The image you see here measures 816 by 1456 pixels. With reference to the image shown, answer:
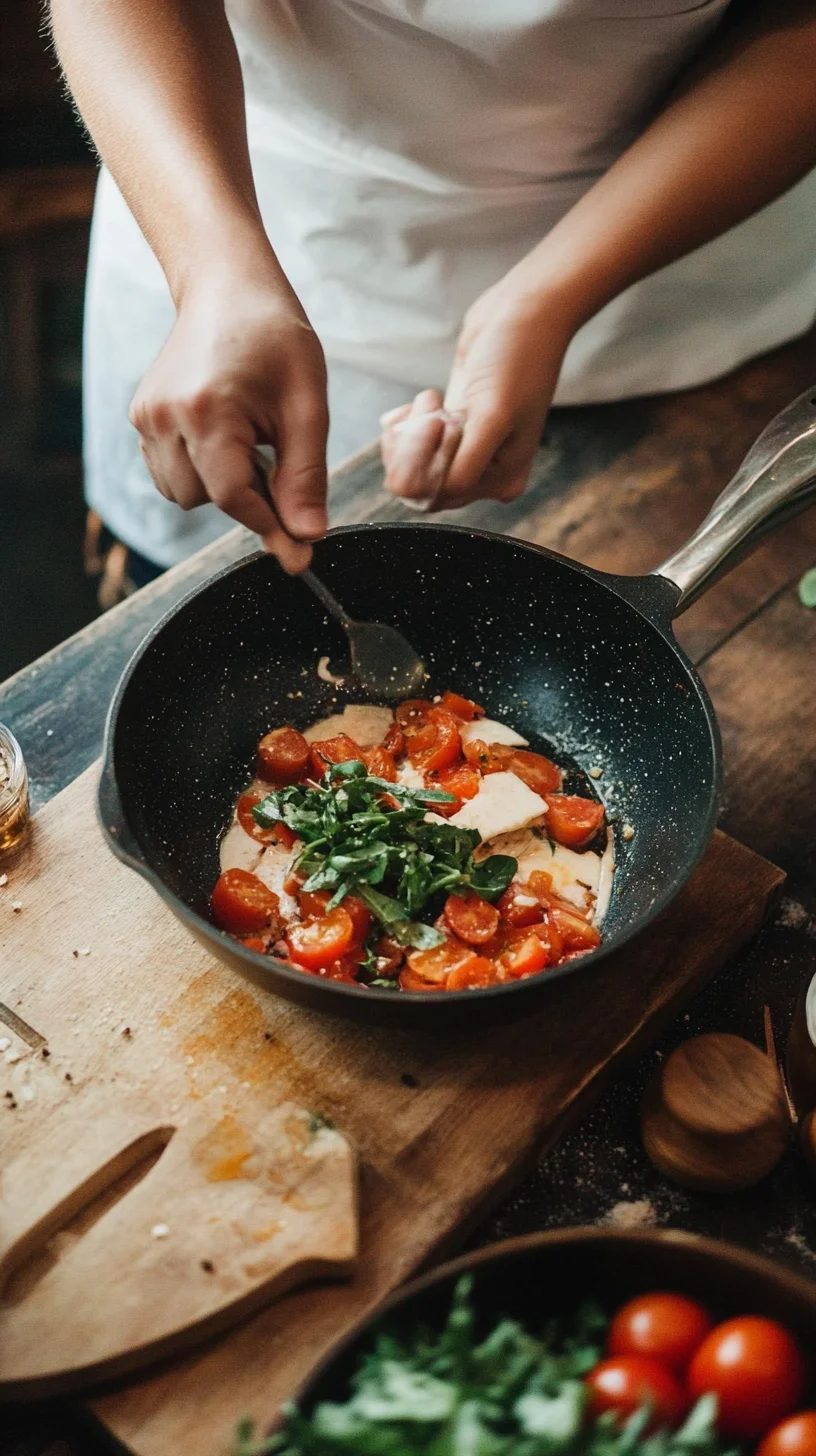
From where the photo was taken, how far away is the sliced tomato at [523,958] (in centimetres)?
118

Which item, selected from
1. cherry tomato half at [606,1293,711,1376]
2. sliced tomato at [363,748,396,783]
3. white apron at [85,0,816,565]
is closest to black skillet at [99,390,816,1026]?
sliced tomato at [363,748,396,783]

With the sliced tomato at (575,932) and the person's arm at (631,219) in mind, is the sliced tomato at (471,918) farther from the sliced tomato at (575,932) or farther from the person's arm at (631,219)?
the person's arm at (631,219)

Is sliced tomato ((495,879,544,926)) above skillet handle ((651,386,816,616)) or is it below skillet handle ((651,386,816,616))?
below

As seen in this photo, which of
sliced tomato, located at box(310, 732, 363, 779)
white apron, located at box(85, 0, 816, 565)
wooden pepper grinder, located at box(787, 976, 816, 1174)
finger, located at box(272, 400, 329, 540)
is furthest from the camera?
white apron, located at box(85, 0, 816, 565)

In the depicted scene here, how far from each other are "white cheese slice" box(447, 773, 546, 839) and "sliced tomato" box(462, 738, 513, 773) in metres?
0.06

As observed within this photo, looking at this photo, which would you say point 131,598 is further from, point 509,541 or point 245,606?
point 509,541

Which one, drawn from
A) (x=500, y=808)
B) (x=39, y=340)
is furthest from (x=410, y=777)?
(x=39, y=340)

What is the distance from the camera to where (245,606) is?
1427 millimetres

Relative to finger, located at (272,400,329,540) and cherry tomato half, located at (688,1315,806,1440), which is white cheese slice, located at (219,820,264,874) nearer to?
finger, located at (272,400,329,540)

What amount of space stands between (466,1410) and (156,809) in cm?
72

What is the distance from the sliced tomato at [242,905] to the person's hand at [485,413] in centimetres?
52

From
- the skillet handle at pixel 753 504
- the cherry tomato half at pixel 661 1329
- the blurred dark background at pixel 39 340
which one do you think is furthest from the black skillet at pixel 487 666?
the blurred dark background at pixel 39 340

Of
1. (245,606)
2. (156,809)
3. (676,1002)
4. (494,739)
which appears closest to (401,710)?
(494,739)

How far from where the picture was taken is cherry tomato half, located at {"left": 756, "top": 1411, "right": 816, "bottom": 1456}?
80 cm
